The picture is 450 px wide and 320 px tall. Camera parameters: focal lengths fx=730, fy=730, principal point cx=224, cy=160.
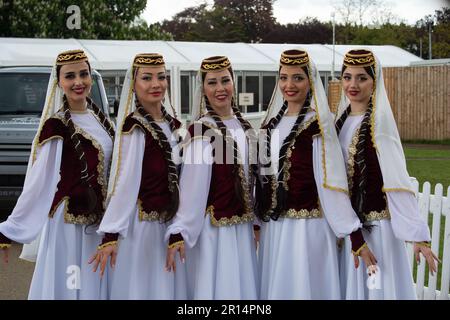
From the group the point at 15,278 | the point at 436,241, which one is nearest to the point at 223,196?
the point at 436,241

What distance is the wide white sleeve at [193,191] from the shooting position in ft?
14.5

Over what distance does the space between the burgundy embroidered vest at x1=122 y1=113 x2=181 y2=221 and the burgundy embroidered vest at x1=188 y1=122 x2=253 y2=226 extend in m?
0.26

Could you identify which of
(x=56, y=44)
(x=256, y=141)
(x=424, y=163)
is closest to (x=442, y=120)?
(x=424, y=163)

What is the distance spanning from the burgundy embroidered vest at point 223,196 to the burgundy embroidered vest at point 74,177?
64 centimetres

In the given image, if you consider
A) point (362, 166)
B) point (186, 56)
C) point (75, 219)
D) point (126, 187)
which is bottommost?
point (75, 219)

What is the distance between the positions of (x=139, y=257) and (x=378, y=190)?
1510 millimetres

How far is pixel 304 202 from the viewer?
4.44m

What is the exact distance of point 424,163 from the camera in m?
17.5

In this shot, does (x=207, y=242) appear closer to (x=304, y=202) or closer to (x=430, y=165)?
(x=304, y=202)

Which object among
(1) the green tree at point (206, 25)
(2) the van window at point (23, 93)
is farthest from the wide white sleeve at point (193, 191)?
(1) the green tree at point (206, 25)

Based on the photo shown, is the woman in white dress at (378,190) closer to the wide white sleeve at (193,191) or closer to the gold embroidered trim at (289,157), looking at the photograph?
the gold embroidered trim at (289,157)

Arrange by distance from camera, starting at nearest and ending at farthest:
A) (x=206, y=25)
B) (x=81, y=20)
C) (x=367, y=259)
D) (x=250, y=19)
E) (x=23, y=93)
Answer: (x=367, y=259)
(x=23, y=93)
(x=81, y=20)
(x=250, y=19)
(x=206, y=25)

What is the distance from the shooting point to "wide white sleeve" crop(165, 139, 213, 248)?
14.5 ft

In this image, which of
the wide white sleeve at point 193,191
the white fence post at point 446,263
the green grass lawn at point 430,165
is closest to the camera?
the wide white sleeve at point 193,191
